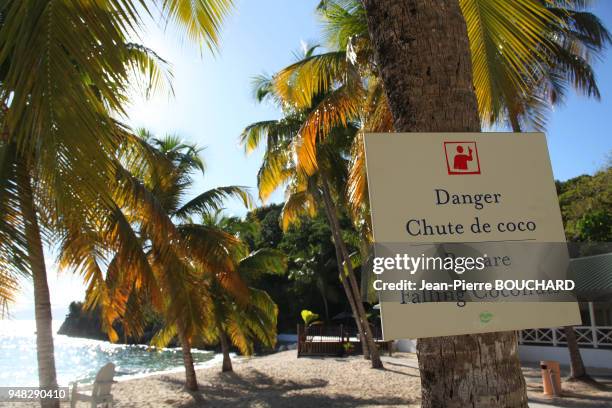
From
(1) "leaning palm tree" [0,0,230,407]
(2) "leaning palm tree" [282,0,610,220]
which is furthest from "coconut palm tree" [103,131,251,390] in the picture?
(1) "leaning palm tree" [0,0,230,407]

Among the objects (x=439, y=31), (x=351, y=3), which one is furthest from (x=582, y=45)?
(x=439, y=31)

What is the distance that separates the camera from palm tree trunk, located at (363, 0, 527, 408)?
6.11 feet

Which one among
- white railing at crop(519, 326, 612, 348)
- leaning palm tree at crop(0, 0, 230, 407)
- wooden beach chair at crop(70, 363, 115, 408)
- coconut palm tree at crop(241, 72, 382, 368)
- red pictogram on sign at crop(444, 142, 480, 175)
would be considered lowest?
wooden beach chair at crop(70, 363, 115, 408)

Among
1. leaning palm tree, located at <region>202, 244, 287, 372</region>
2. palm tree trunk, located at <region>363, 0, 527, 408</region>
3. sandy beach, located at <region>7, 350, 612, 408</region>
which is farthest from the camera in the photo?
leaning palm tree, located at <region>202, 244, 287, 372</region>

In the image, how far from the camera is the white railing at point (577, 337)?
1402cm

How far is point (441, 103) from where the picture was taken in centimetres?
214

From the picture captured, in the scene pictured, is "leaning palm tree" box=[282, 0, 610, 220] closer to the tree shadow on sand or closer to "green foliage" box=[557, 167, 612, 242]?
the tree shadow on sand

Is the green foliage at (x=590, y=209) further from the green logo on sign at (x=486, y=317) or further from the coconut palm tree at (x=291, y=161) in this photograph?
the green logo on sign at (x=486, y=317)

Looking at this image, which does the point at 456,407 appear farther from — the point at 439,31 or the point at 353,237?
the point at 353,237

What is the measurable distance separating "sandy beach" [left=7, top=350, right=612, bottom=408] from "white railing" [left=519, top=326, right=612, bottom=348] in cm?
186

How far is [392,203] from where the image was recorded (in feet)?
5.87

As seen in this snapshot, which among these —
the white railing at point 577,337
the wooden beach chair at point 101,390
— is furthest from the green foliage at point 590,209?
the wooden beach chair at point 101,390

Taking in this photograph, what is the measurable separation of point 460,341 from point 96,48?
2.52 metres

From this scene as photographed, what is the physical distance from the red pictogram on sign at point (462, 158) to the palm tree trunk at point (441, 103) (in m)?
0.19
